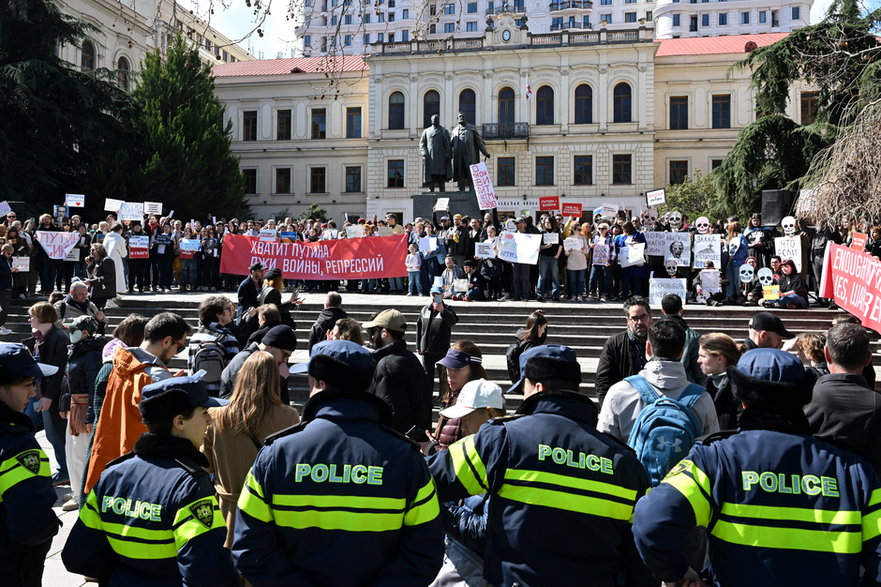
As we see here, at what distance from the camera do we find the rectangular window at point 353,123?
56.6 meters

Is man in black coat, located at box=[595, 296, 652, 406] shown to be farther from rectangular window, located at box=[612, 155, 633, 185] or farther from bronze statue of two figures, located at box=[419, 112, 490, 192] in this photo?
rectangular window, located at box=[612, 155, 633, 185]

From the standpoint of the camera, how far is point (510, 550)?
8.87 ft

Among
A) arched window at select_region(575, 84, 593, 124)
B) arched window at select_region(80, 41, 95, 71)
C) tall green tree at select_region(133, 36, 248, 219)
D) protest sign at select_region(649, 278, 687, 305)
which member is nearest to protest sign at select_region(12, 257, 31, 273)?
protest sign at select_region(649, 278, 687, 305)

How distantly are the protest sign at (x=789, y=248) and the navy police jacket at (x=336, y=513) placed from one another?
1345 centimetres

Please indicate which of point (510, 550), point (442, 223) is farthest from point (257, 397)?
point (442, 223)

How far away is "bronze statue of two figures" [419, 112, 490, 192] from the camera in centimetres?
2062

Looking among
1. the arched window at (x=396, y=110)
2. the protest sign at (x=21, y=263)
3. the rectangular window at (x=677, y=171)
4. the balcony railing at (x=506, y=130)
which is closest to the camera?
the protest sign at (x=21, y=263)

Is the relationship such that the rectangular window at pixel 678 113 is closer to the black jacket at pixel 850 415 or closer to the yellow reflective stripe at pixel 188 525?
the black jacket at pixel 850 415

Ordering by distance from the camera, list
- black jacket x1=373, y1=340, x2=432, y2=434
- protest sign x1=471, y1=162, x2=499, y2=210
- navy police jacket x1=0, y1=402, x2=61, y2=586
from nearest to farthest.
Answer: navy police jacket x1=0, y1=402, x2=61, y2=586, black jacket x1=373, y1=340, x2=432, y2=434, protest sign x1=471, y1=162, x2=499, y2=210

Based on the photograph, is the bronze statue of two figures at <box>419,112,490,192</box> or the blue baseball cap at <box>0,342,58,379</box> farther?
the bronze statue of two figures at <box>419,112,490,192</box>

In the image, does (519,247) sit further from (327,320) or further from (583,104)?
(583,104)

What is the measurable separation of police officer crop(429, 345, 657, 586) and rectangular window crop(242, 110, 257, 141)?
59.0m

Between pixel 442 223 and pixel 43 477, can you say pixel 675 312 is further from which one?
pixel 442 223

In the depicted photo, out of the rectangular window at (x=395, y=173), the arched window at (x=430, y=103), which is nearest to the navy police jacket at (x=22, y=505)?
the arched window at (x=430, y=103)
